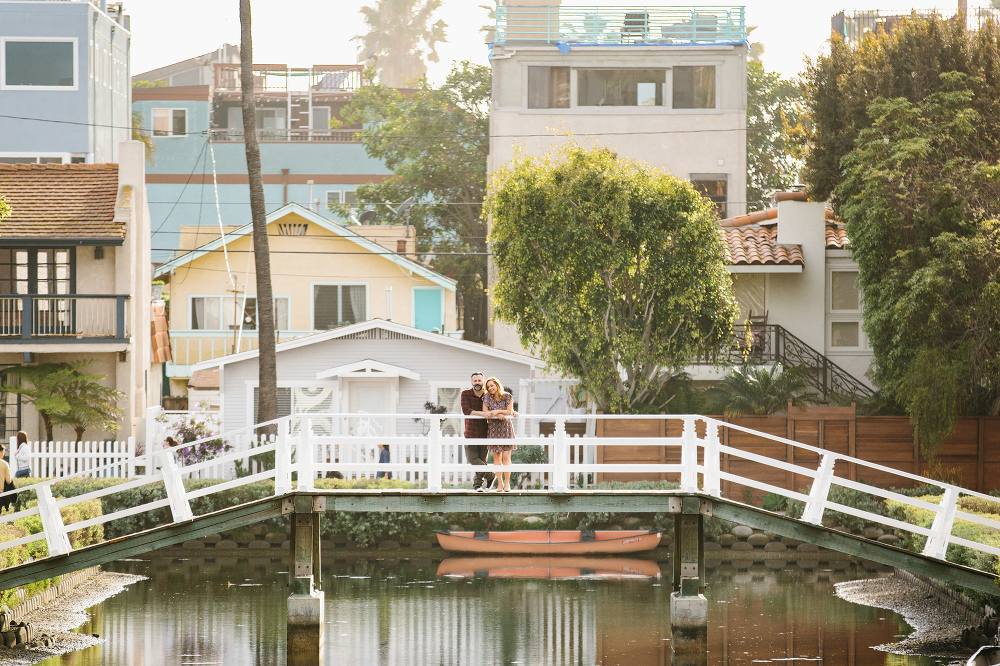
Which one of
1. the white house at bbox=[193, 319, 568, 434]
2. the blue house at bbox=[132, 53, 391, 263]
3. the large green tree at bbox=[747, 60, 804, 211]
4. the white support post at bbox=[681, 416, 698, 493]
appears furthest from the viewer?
the blue house at bbox=[132, 53, 391, 263]

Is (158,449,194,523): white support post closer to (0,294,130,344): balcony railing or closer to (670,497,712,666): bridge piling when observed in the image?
(670,497,712,666): bridge piling

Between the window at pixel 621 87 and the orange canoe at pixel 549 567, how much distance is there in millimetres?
17101

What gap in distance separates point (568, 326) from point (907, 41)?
32.1 ft

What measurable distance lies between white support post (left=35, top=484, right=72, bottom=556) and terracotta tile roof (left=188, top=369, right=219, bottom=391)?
755 inches

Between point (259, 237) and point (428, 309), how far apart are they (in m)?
11.9

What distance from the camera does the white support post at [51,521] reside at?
650 inches

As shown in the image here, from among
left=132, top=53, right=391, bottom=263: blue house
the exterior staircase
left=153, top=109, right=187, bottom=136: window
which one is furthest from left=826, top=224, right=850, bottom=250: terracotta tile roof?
left=153, top=109, right=187, bottom=136: window

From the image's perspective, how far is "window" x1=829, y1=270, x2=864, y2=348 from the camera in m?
31.1

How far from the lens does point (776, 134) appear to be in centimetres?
4772

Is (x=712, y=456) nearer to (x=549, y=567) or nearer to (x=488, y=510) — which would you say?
(x=488, y=510)

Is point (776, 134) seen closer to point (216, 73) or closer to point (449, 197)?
point (449, 197)

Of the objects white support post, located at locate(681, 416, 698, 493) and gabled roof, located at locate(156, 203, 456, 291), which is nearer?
white support post, located at locate(681, 416, 698, 493)

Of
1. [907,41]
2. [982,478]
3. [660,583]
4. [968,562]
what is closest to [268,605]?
[660,583]

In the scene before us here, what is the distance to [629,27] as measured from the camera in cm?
3825
